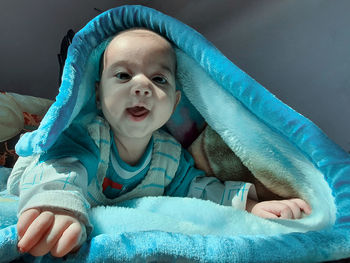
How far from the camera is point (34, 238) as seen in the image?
0.39 metres

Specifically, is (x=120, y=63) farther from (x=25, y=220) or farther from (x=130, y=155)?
(x=25, y=220)

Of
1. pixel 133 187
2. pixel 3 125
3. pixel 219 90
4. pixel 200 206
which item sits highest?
pixel 219 90

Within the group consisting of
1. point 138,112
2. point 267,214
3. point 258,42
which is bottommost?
point 267,214

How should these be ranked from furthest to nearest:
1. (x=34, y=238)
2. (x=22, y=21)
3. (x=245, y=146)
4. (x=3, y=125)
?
1. (x=22, y=21)
2. (x=3, y=125)
3. (x=245, y=146)
4. (x=34, y=238)

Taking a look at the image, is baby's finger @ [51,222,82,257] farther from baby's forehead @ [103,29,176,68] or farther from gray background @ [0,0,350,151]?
gray background @ [0,0,350,151]

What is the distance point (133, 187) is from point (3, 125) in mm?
650

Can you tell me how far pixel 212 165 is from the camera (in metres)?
0.86

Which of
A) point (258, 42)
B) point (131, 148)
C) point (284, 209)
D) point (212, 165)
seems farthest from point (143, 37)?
point (258, 42)

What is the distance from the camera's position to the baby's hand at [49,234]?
1.25ft

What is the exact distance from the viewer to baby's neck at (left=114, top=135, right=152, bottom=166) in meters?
0.80

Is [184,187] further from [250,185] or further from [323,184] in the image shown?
[323,184]

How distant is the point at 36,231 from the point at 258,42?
3.74 ft

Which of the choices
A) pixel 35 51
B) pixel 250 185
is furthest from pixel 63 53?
pixel 250 185

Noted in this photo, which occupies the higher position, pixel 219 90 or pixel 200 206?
pixel 219 90
